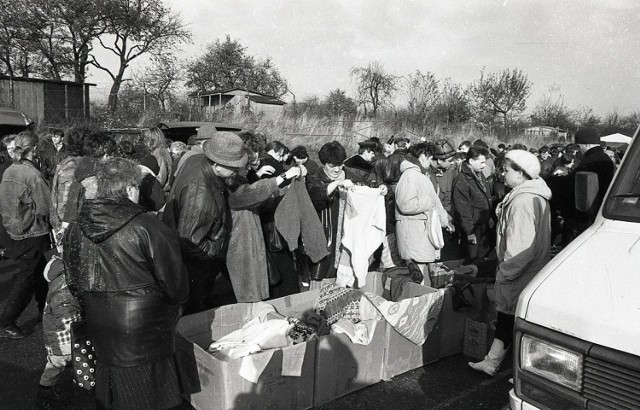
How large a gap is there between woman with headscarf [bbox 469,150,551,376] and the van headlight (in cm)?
164

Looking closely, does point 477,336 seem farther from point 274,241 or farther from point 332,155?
point 332,155

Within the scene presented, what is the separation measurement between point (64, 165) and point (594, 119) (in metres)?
41.4

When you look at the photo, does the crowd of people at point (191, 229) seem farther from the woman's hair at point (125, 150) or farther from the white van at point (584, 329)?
the white van at point (584, 329)

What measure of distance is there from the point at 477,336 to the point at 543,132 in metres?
Answer: 34.0

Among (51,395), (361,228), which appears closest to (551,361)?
(361,228)

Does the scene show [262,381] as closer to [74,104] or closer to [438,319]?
[438,319]

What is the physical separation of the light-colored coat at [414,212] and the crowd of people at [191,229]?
0.01 meters

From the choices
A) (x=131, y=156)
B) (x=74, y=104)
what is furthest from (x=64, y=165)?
(x=74, y=104)

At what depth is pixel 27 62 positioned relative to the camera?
3494cm

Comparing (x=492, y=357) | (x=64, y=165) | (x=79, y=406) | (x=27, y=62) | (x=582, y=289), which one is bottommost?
(x=79, y=406)

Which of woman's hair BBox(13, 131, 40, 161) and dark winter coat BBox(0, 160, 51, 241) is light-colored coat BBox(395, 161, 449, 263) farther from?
woman's hair BBox(13, 131, 40, 161)

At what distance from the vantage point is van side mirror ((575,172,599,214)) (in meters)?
3.33

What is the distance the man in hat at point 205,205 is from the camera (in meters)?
3.92

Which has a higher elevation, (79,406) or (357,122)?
(357,122)
